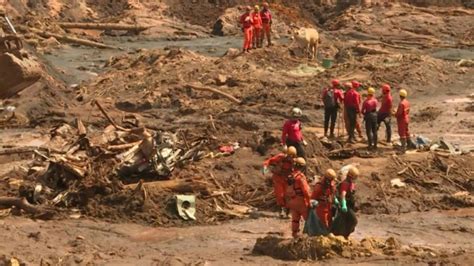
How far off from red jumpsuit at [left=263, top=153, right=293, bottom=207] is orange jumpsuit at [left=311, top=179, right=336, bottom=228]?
146cm

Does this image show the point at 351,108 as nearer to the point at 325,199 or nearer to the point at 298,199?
the point at 298,199

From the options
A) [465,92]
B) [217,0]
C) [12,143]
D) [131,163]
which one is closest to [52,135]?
[12,143]

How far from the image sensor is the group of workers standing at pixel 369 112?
1745 cm

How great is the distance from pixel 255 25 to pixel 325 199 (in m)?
16.6

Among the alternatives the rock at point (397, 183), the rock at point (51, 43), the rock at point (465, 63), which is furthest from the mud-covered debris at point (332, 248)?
the rock at point (51, 43)

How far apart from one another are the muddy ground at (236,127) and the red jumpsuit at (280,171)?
1.80 ft

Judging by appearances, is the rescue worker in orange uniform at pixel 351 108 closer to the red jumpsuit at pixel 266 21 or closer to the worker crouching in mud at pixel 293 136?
the worker crouching in mud at pixel 293 136

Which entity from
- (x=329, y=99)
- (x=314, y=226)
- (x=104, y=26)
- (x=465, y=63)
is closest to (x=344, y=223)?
(x=314, y=226)

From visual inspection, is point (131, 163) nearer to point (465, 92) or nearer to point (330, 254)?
point (330, 254)

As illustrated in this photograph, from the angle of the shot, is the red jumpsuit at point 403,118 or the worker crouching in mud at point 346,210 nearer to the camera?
the worker crouching in mud at point 346,210

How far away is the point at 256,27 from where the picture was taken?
2798cm

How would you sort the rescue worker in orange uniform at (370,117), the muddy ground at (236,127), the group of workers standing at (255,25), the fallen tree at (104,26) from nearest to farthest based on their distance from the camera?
the muddy ground at (236,127) → the rescue worker in orange uniform at (370,117) → the group of workers standing at (255,25) → the fallen tree at (104,26)

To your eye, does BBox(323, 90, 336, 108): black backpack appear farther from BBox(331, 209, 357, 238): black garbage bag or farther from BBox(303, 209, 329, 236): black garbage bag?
BBox(331, 209, 357, 238): black garbage bag

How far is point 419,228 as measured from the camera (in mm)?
13820
